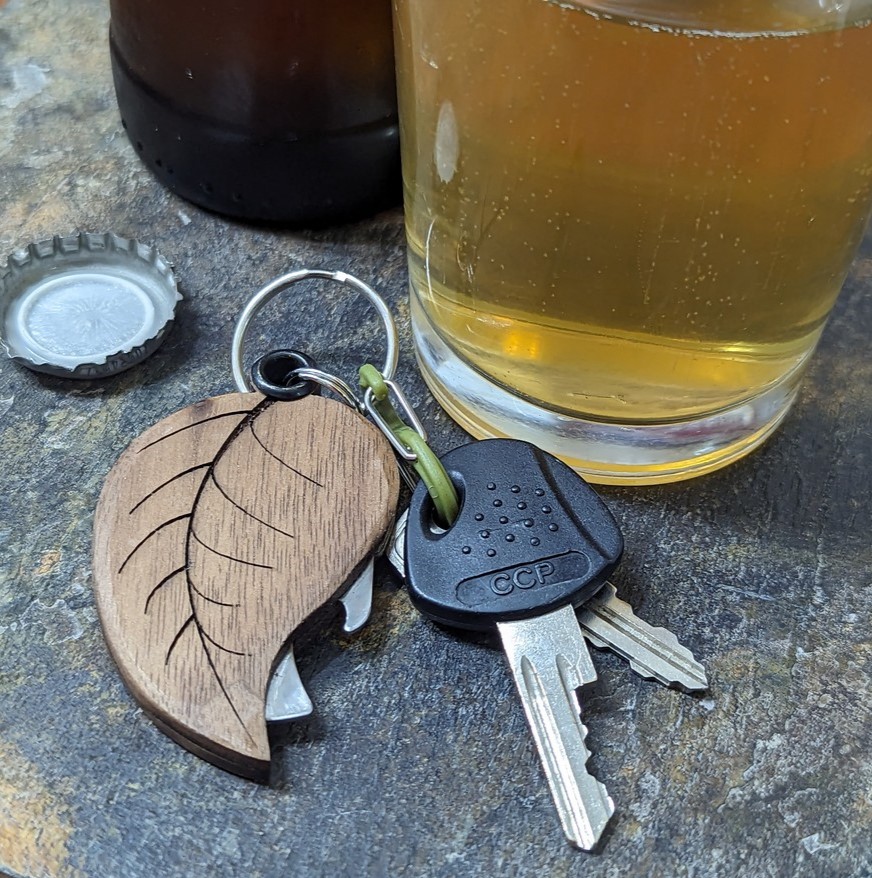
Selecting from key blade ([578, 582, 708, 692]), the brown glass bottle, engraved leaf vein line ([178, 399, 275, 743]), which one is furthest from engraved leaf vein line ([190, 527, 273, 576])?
the brown glass bottle

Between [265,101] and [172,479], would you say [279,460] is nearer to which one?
[172,479]

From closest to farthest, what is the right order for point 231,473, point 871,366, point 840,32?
point 840,32
point 231,473
point 871,366

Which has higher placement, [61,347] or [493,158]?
[493,158]

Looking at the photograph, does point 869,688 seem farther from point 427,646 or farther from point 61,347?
point 61,347

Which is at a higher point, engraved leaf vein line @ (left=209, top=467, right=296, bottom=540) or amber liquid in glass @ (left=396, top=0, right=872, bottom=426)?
amber liquid in glass @ (left=396, top=0, right=872, bottom=426)

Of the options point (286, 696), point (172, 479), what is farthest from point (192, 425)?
point (286, 696)

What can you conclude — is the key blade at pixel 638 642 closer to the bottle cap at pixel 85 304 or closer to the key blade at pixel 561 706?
the key blade at pixel 561 706

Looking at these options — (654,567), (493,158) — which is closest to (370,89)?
(493,158)

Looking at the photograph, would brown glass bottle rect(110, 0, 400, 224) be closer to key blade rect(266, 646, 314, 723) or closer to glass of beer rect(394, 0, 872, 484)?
glass of beer rect(394, 0, 872, 484)
